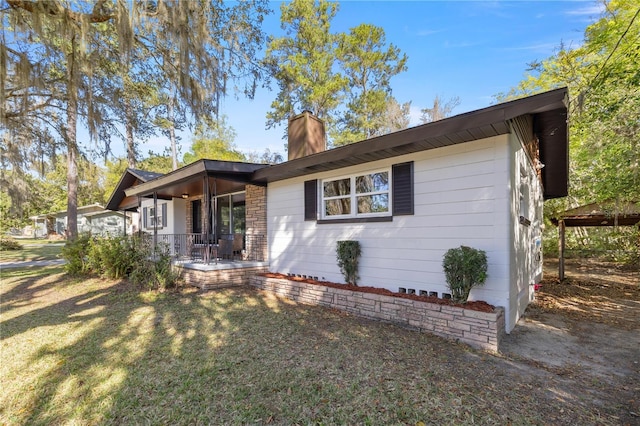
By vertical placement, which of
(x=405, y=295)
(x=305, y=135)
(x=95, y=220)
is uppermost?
(x=305, y=135)

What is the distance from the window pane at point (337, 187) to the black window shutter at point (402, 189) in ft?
3.87

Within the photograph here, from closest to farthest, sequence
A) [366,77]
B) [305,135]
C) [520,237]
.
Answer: [520,237]
[305,135]
[366,77]

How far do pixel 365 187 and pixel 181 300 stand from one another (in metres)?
4.40

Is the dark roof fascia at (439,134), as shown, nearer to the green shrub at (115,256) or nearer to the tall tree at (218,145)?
the green shrub at (115,256)

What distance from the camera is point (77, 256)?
9.49 metres

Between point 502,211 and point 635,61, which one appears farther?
point 635,61

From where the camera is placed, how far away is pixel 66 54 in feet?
17.6

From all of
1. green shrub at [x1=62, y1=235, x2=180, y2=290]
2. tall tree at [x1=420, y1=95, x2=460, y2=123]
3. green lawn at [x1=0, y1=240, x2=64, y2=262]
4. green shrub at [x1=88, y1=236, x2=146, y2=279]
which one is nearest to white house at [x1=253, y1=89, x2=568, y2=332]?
green shrub at [x1=62, y1=235, x2=180, y2=290]

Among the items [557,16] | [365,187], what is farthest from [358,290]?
[557,16]

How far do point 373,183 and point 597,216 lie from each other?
7.08 m

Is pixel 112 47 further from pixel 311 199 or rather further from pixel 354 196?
pixel 354 196

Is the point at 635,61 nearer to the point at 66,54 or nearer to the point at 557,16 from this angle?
the point at 557,16

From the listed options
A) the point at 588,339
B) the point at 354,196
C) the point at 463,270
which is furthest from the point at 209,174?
the point at 588,339

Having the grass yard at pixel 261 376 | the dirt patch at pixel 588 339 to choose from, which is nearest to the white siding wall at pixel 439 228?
the dirt patch at pixel 588 339
